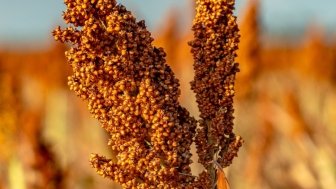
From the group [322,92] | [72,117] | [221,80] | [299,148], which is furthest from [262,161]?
[72,117]

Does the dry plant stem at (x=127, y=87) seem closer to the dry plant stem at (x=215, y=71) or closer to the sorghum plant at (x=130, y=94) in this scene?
the sorghum plant at (x=130, y=94)

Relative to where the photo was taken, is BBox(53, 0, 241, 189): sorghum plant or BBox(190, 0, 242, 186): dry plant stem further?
BBox(190, 0, 242, 186): dry plant stem

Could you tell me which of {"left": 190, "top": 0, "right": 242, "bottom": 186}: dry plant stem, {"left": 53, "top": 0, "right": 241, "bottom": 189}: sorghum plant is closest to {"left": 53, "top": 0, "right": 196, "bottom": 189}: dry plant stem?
{"left": 53, "top": 0, "right": 241, "bottom": 189}: sorghum plant

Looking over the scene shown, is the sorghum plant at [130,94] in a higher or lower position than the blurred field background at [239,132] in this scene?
lower

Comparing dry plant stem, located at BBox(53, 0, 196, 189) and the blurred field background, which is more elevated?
the blurred field background

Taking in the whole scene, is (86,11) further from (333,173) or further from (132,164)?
(333,173)

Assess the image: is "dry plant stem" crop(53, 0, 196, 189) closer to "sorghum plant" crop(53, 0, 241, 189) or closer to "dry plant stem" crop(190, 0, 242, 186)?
"sorghum plant" crop(53, 0, 241, 189)

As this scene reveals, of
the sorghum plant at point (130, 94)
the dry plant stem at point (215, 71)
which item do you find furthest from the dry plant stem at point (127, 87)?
the dry plant stem at point (215, 71)
